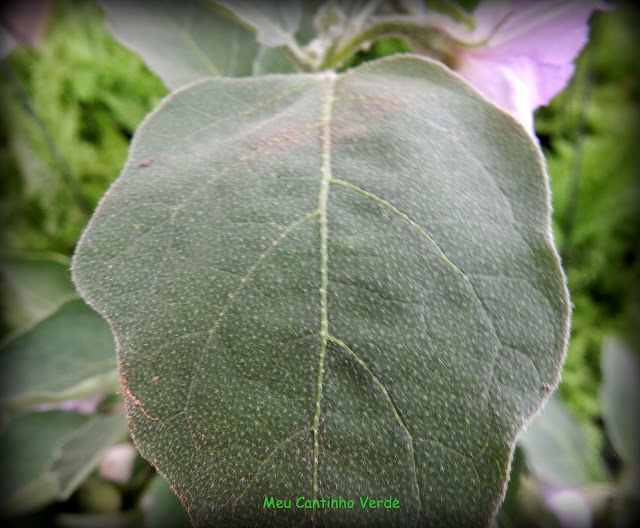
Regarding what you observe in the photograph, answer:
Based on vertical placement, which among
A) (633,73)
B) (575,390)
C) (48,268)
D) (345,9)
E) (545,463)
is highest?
(345,9)

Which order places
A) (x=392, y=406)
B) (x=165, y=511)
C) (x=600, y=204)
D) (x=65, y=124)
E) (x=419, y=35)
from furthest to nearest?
1. (x=600, y=204)
2. (x=65, y=124)
3. (x=165, y=511)
4. (x=419, y=35)
5. (x=392, y=406)

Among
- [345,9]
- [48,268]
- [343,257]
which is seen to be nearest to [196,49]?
[345,9]

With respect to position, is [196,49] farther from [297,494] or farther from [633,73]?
[633,73]

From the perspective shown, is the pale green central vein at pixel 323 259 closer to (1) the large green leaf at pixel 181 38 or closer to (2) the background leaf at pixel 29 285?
(1) the large green leaf at pixel 181 38

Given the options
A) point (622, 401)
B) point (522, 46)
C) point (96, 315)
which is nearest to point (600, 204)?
point (622, 401)

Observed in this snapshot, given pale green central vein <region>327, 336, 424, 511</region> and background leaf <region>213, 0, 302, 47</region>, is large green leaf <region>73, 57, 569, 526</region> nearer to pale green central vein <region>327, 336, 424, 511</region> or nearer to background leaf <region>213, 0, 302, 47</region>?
pale green central vein <region>327, 336, 424, 511</region>

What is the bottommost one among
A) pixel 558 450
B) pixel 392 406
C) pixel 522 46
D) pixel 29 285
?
pixel 558 450

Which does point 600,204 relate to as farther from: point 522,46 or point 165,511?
point 165,511
